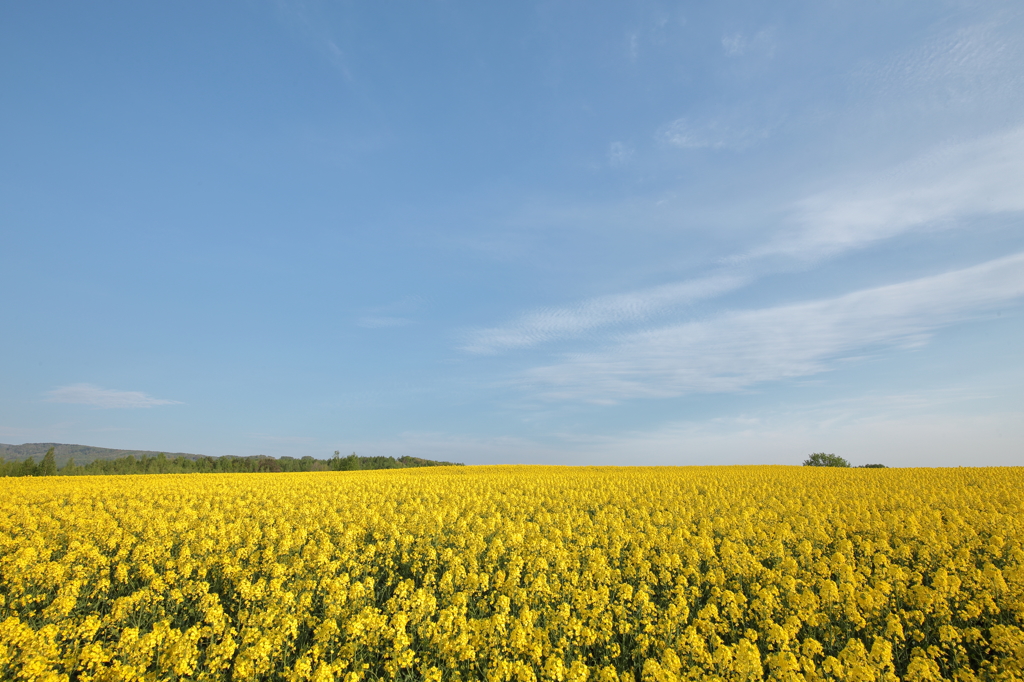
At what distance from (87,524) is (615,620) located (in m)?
14.7

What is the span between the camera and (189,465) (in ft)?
207

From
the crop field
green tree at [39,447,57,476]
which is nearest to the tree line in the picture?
green tree at [39,447,57,476]

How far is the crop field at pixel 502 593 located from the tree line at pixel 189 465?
42076 mm

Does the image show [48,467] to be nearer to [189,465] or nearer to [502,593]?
[189,465]

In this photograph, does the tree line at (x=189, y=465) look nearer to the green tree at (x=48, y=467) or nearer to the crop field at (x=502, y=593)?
the green tree at (x=48, y=467)

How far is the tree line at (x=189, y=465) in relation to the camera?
52.7 metres

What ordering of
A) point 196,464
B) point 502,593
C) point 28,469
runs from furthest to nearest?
1. point 196,464
2. point 28,469
3. point 502,593

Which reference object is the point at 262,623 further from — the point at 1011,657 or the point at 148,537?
the point at 1011,657

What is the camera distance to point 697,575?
34.9ft

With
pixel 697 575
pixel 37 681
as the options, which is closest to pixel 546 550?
pixel 697 575

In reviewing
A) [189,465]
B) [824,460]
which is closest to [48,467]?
[189,465]

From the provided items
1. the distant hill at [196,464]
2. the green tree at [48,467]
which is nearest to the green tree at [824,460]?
the distant hill at [196,464]

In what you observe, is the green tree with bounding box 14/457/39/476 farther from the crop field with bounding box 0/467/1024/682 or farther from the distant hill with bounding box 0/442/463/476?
the crop field with bounding box 0/467/1024/682

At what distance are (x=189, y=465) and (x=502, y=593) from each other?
6785 cm
